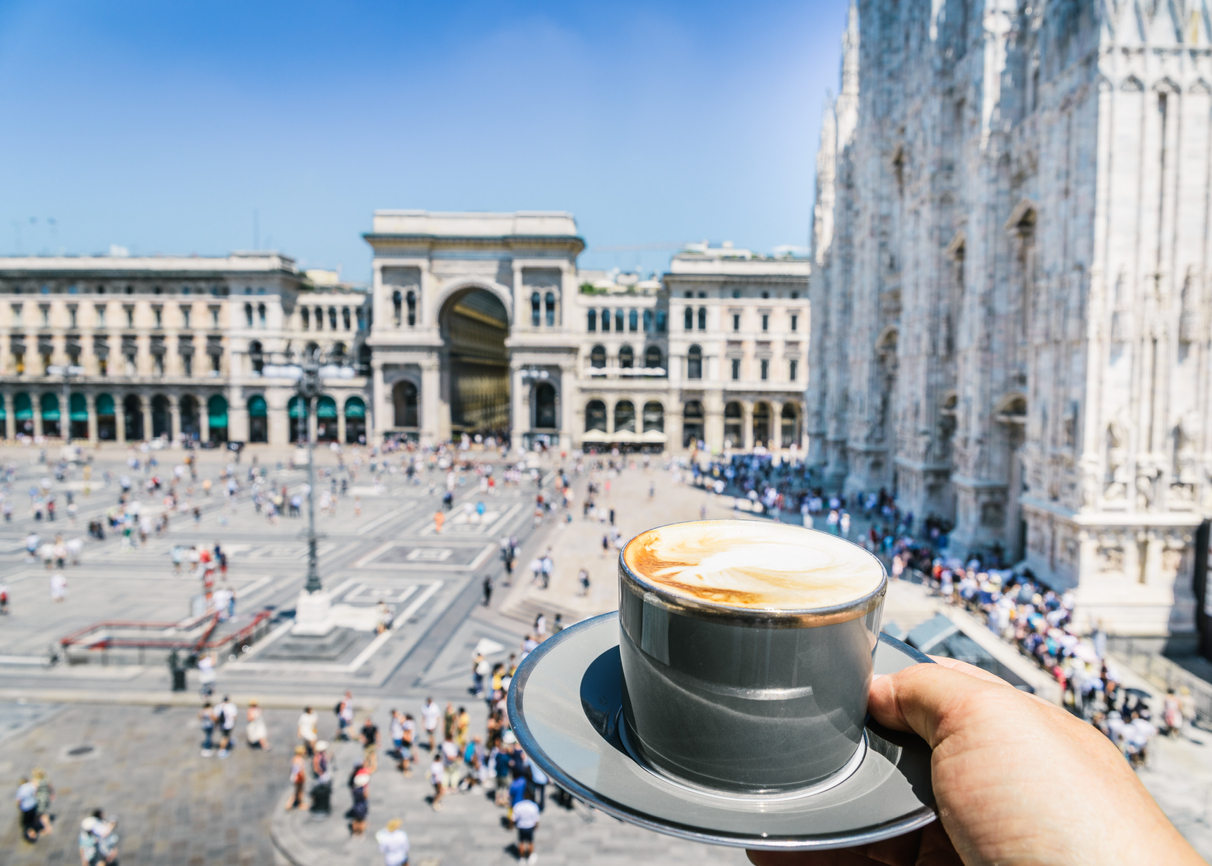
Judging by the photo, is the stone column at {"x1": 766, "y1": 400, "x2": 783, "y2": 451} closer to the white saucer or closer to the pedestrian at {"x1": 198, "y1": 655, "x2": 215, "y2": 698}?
the pedestrian at {"x1": 198, "y1": 655, "x2": 215, "y2": 698}

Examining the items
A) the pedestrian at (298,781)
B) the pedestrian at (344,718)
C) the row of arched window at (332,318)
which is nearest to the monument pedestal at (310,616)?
the pedestrian at (344,718)

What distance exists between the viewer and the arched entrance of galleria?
6456 cm

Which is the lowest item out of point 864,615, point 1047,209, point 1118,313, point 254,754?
point 254,754

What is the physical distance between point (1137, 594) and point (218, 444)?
228 feet

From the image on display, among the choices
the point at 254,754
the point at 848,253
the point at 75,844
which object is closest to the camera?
the point at 75,844

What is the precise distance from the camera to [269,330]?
65.5 m

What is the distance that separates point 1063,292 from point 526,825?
19407 millimetres

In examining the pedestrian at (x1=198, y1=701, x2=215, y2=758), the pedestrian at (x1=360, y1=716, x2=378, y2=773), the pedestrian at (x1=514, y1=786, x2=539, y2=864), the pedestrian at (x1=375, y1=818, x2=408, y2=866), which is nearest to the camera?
the pedestrian at (x1=375, y1=818, x2=408, y2=866)

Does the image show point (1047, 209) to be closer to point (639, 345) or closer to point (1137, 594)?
point (1137, 594)

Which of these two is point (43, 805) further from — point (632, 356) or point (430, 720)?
point (632, 356)

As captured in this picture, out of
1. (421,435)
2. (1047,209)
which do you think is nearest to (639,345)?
(421,435)

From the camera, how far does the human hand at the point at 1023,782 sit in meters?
1.78

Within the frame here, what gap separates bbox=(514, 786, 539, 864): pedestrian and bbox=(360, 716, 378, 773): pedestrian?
11.3 ft

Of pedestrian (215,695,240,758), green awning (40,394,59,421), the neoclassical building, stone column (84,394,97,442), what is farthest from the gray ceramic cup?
green awning (40,394,59,421)
